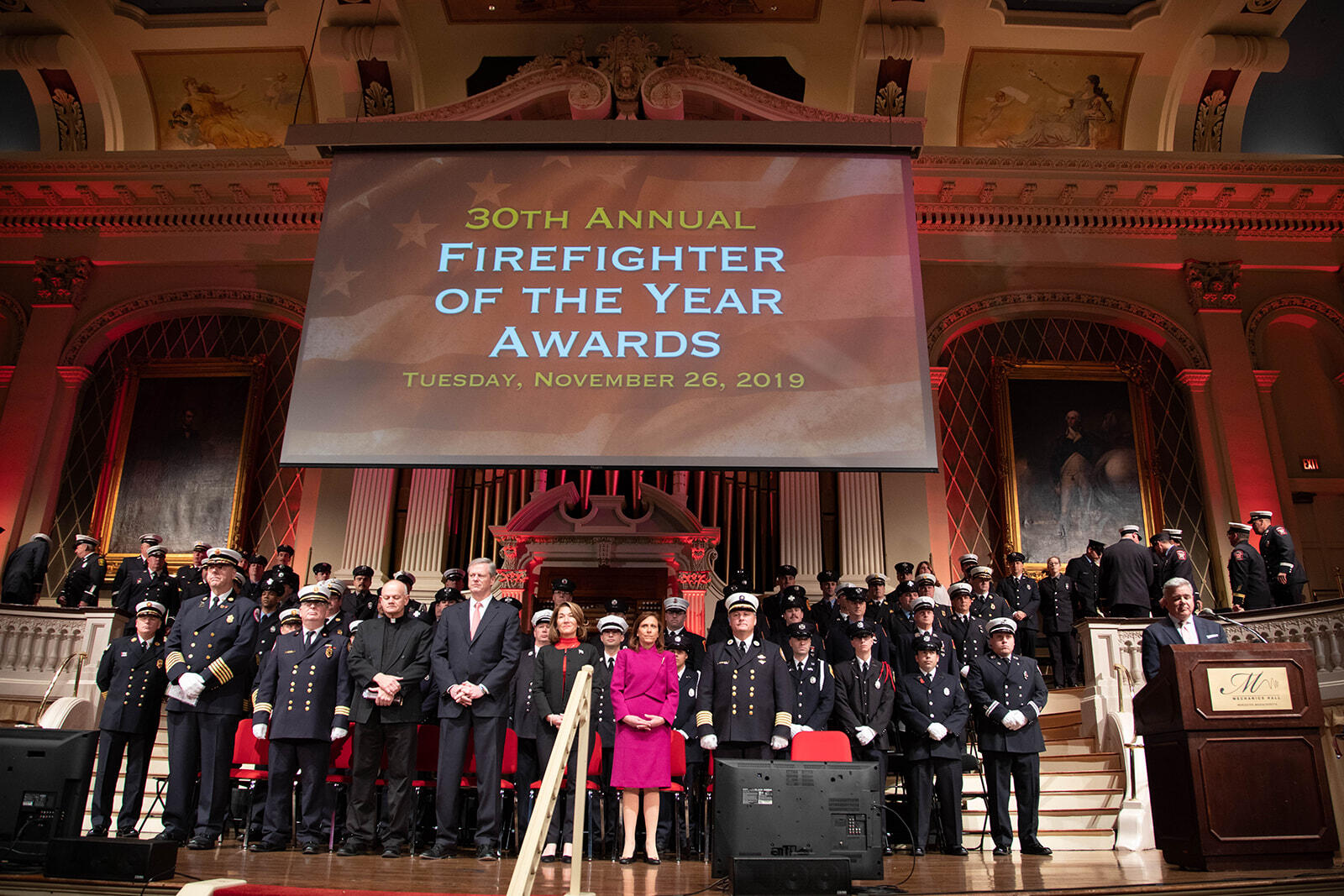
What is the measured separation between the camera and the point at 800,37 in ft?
41.1

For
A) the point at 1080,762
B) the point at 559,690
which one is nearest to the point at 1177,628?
the point at 1080,762

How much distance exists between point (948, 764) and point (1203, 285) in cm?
841

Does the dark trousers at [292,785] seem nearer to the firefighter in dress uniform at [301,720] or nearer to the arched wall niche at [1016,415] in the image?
the firefighter in dress uniform at [301,720]

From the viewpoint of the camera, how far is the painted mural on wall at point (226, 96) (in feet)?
41.0

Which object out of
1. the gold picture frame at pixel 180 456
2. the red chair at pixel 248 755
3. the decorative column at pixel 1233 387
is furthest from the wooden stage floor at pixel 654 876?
the decorative column at pixel 1233 387

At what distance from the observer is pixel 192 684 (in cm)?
577

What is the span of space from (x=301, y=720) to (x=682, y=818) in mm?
2296

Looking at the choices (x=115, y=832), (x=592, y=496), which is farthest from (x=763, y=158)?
(x=115, y=832)

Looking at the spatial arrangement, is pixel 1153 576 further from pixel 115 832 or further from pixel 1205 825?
pixel 115 832

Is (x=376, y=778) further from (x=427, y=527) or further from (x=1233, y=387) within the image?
(x=1233, y=387)

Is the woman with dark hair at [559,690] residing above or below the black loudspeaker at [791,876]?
above

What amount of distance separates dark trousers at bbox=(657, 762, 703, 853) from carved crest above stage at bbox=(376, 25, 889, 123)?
782cm

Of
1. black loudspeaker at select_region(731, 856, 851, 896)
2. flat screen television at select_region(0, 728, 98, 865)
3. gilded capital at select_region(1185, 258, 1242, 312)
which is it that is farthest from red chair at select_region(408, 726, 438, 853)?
gilded capital at select_region(1185, 258, 1242, 312)

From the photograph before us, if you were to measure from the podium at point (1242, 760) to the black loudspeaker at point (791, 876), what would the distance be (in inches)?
67.8
